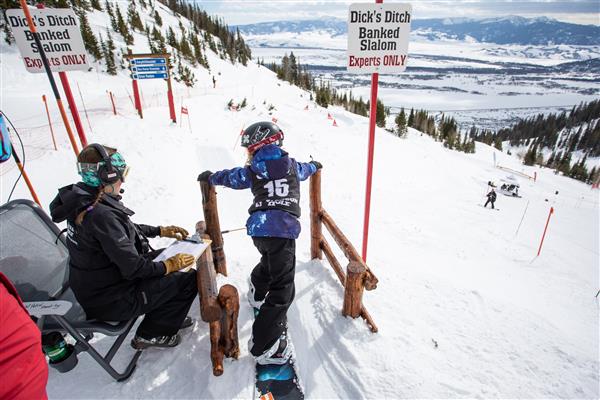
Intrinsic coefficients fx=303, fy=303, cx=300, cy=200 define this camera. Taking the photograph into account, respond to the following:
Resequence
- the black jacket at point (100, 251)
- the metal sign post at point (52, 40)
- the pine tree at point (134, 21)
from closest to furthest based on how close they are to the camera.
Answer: the black jacket at point (100, 251) → the metal sign post at point (52, 40) → the pine tree at point (134, 21)

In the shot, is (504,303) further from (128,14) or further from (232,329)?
(128,14)

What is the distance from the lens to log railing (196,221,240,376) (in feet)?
9.36

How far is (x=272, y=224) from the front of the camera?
3.14 metres

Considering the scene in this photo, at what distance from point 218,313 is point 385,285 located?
8.84ft

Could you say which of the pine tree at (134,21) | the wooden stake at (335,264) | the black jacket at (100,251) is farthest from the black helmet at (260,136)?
the pine tree at (134,21)

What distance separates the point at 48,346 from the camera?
2.76 meters

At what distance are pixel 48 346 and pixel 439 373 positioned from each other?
12.4ft

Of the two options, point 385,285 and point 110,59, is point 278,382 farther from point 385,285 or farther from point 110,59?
point 110,59

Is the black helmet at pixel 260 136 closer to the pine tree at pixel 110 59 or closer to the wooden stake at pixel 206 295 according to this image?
the wooden stake at pixel 206 295

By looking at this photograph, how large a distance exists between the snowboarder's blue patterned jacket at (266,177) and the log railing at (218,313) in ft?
1.95

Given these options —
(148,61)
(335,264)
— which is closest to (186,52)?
(148,61)

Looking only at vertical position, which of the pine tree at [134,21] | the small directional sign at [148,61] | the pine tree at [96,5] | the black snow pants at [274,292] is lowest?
the black snow pants at [274,292]

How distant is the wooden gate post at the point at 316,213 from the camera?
4285mm

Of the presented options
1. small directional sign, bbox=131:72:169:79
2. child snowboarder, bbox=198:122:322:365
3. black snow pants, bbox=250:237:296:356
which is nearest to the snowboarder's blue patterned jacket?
child snowboarder, bbox=198:122:322:365
